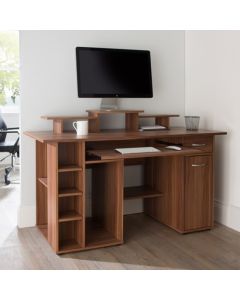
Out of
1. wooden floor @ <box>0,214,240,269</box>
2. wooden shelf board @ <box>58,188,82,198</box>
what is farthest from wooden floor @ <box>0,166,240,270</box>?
wooden shelf board @ <box>58,188,82,198</box>

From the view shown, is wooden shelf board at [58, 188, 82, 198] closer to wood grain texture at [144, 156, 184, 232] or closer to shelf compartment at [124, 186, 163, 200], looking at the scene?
shelf compartment at [124, 186, 163, 200]

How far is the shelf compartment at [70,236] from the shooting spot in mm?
2623

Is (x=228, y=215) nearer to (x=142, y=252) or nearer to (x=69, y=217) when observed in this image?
(x=142, y=252)

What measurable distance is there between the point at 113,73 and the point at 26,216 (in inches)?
47.1

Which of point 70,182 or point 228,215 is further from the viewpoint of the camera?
point 228,215

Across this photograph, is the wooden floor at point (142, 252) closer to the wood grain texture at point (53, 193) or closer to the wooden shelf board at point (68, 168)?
the wood grain texture at point (53, 193)

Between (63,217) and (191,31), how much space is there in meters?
1.81

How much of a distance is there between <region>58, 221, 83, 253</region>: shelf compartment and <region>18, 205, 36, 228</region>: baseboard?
0.37 meters

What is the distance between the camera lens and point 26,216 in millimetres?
3051

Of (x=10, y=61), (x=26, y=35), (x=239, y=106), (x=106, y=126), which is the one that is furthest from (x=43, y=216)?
(x=10, y=61)

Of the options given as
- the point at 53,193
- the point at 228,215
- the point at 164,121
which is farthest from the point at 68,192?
the point at 228,215

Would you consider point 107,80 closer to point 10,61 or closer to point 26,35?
point 26,35

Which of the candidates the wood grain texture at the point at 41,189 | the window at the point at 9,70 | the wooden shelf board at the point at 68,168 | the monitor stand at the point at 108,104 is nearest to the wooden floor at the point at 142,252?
the wood grain texture at the point at 41,189

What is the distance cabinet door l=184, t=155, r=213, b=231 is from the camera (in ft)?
9.50
